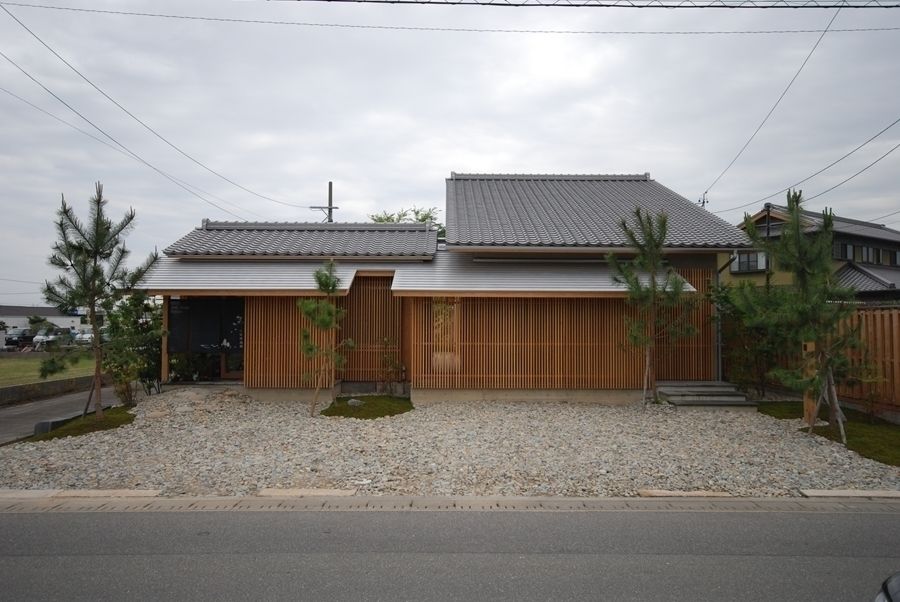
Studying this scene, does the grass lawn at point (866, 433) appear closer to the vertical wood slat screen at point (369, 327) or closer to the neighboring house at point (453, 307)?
the neighboring house at point (453, 307)

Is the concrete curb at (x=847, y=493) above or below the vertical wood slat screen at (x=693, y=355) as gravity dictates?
below

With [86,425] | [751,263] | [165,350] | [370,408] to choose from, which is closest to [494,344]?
[370,408]

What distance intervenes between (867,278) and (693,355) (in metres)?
16.6

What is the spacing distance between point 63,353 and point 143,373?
112 inches

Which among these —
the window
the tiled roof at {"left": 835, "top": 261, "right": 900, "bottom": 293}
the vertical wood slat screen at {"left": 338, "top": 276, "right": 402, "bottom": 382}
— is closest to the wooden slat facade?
the vertical wood slat screen at {"left": 338, "top": 276, "right": 402, "bottom": 382}

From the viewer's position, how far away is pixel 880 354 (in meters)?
10.4

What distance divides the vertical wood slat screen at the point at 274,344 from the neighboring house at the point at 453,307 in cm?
2

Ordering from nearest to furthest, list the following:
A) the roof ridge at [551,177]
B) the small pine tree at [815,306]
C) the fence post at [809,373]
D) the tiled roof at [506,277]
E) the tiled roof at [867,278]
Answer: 1. the small pine tree at [815,306]
2. the fence post at [809,373]
3. the tiled roof at [506,277]
4. the roof ridge at [551,177]
5. the tiled roof at [867,278]

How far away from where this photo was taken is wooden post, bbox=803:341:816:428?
31.6ft

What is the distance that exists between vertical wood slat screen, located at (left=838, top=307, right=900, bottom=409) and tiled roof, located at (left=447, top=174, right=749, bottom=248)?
10.5 ft

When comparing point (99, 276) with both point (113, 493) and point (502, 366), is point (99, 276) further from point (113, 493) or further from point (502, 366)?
point (502, 366)

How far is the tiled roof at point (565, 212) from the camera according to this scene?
13.8m

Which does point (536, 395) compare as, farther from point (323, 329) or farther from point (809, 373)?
point (809, 373)

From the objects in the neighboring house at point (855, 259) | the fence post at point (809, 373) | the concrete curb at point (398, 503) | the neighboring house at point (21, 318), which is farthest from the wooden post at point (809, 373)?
the neighboring house at point (21, 318)
